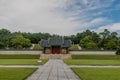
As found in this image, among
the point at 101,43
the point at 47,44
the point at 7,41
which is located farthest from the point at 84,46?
the point at 47,44

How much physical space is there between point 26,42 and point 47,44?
1364 inches

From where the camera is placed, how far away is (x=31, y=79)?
14.9 meters

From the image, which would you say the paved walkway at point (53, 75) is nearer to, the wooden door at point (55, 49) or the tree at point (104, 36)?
the wooden door at point (55, 49)

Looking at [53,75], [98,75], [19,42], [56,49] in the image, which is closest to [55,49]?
[56,49]

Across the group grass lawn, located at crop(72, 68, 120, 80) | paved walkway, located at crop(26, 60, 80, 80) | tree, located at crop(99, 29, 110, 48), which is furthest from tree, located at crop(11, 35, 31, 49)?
grass lawn, located at crop(72, 68, 120, 80)

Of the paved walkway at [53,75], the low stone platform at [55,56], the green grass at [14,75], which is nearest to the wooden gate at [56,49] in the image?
the low stone platform at [55,56]

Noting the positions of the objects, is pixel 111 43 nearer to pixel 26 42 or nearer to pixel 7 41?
pixel 26 42

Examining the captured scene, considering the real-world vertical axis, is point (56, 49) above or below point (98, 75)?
above

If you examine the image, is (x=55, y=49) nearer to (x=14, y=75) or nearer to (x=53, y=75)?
(x=14, y=75)

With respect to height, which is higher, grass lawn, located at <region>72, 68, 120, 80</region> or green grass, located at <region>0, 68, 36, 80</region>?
green grass, located at <region>0, 68, 36, 80</region>

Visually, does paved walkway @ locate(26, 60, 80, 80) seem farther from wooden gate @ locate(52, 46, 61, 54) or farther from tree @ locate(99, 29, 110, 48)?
tree @ locate(99, 29, 110, 48)

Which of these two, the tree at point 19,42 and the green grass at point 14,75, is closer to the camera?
the green grass at point 14,75

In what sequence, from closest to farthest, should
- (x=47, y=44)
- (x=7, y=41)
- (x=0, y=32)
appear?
(x=47, y=44)
(x=7, y=41)
(x=0, y=32)

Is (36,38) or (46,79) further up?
(36,38)
